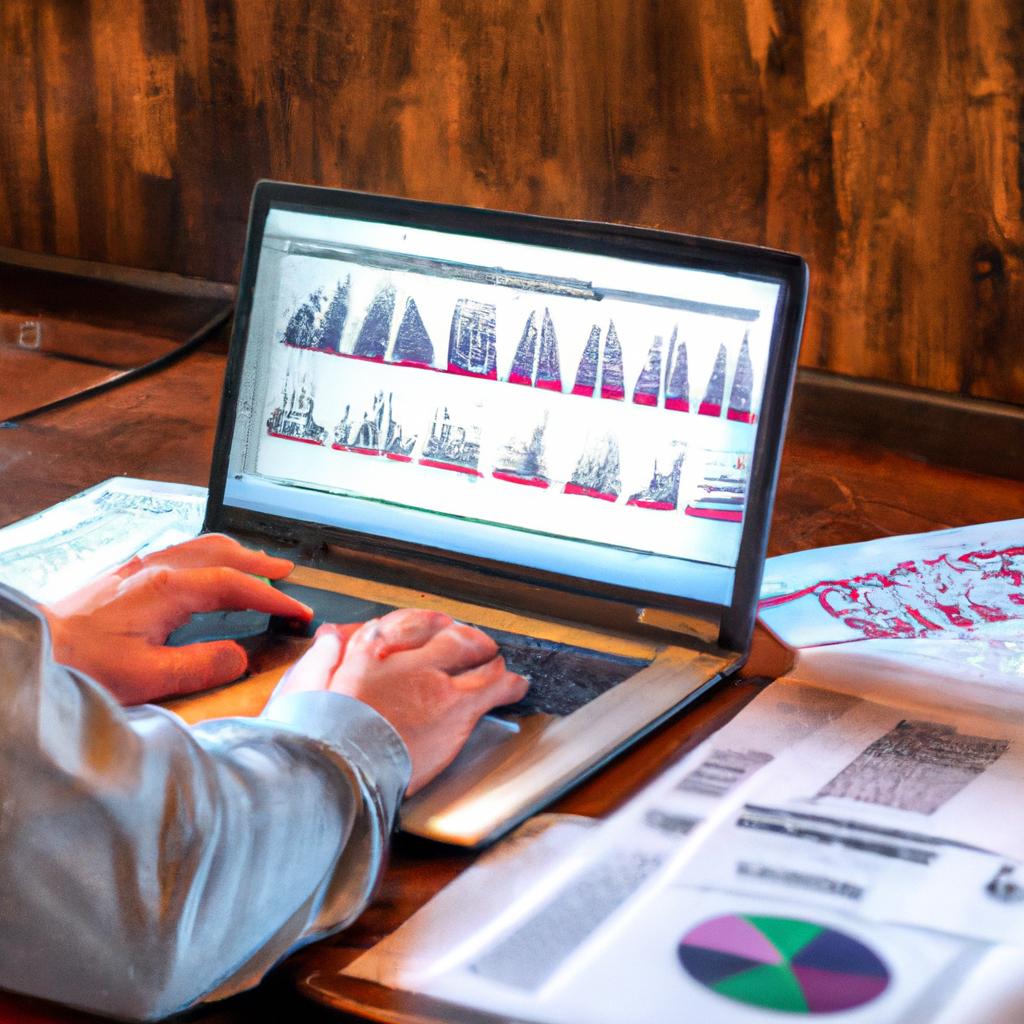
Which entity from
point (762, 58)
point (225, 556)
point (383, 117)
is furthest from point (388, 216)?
point (383, 117)

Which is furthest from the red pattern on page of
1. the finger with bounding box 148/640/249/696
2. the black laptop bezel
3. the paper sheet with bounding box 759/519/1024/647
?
the finger with bounding box 148/640/249/696

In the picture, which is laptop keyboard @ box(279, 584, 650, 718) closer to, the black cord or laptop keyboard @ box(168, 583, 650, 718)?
laptop keyboard @ box(168, 583, 650, 718)

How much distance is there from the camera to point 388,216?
2.31ft

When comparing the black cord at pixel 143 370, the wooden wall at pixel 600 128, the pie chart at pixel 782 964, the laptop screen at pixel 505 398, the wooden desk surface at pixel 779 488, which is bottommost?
the pie chart at pixel 782 964

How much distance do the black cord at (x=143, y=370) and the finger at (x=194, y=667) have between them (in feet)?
1.70

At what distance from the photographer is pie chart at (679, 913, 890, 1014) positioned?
0.41m

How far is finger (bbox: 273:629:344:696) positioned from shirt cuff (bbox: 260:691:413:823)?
1.0 inches

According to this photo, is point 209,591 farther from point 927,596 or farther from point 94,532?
point 927,596

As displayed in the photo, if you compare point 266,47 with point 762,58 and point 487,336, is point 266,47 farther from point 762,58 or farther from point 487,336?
point 487,336

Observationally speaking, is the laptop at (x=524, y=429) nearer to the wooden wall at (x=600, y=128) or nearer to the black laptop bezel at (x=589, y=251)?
the black laptop bezel at (x=589, y=251)

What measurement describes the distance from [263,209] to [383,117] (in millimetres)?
598

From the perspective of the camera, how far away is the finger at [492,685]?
564 millimetres

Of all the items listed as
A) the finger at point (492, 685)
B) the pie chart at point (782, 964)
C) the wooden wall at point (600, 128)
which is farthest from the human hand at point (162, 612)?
the wooden wall at point (600, 128)

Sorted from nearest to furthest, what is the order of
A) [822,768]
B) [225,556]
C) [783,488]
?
[822,768] → [225,556] → [783,488]
